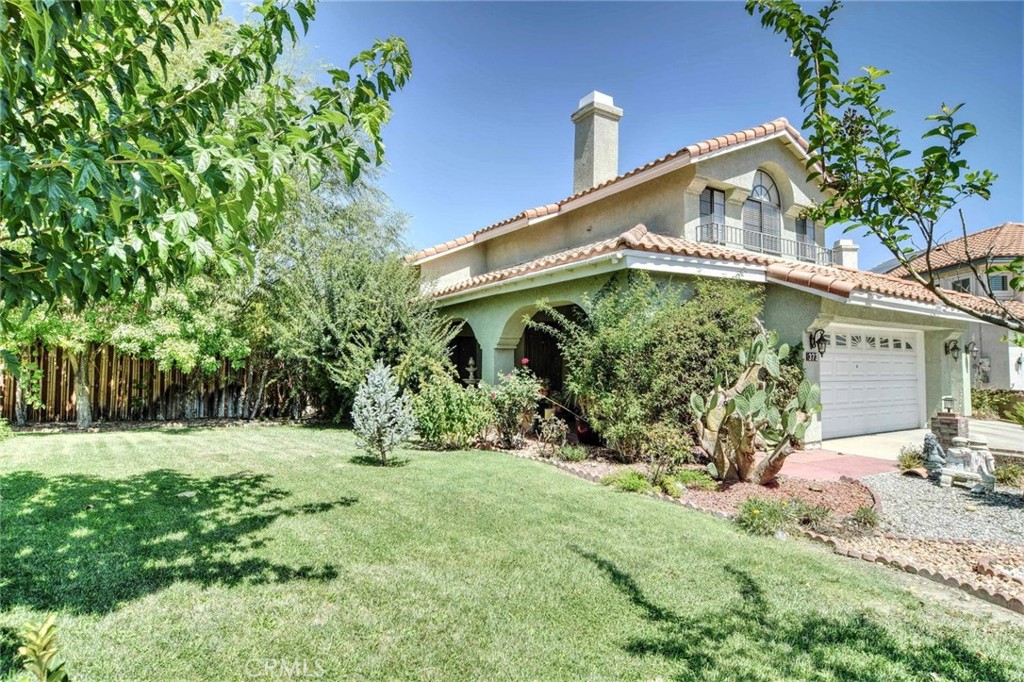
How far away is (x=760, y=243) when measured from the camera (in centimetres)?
1619

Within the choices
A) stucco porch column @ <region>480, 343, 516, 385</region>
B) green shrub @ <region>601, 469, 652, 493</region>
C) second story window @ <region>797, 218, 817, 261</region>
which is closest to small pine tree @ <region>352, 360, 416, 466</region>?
green shrub @ <region>601, 469, 652, 493</region>

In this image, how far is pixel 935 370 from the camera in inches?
654

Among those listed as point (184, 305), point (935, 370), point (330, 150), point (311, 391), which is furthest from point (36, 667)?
point (935, 370)

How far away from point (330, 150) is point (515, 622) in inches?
151

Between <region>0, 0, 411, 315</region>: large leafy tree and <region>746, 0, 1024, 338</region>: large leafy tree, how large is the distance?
115 inches

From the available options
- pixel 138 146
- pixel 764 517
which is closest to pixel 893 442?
pixel 764 517

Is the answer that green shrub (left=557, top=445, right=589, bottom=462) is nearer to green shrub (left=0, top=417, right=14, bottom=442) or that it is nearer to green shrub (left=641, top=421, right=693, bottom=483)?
→ green shrub (left=641, top=421, right=693, bottom=483)

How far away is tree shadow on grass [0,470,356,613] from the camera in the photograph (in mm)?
4406

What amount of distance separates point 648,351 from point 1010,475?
6.77 m

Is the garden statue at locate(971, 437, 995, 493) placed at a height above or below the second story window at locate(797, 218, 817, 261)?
below

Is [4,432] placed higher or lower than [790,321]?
lower

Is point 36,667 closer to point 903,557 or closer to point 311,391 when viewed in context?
point 903,557

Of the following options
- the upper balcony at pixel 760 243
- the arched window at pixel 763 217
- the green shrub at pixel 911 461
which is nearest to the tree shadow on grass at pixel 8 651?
the green shrub at pixel 911 461

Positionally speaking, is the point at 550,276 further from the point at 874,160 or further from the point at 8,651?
the point at 8,651
